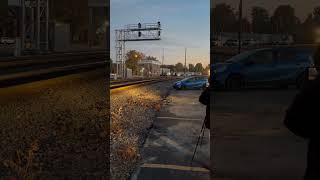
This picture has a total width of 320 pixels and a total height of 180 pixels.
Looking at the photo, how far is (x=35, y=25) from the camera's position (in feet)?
11.1

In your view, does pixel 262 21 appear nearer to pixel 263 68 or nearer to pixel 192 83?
pixel 263 68

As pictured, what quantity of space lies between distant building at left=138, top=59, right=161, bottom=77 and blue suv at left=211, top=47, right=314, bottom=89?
0.62 m

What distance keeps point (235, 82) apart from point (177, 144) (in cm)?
64

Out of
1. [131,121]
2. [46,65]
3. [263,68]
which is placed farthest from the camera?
[131,121]

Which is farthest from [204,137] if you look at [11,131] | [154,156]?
[11,131]

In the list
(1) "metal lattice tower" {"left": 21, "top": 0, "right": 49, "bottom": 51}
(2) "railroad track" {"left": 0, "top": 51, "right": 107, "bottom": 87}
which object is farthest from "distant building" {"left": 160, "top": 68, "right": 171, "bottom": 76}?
(1) "metal lattice tower" {"left": 21, "top": 0, "right": 49, "bottom": 51}

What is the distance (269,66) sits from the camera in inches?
117

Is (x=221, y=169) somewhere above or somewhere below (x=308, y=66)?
below

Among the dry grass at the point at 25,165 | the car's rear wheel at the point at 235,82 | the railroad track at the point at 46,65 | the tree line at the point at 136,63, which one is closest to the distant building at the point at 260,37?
the car's rear wheel at the point at 235,82

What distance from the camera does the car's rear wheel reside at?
120 inches

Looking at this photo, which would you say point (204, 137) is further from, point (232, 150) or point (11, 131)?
point (11, 131)

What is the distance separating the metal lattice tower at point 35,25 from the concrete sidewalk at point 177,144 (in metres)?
1.03

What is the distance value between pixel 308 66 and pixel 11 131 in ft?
6.70

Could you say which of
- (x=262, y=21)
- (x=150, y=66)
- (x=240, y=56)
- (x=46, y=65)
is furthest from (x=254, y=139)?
(x=46, y=65)
